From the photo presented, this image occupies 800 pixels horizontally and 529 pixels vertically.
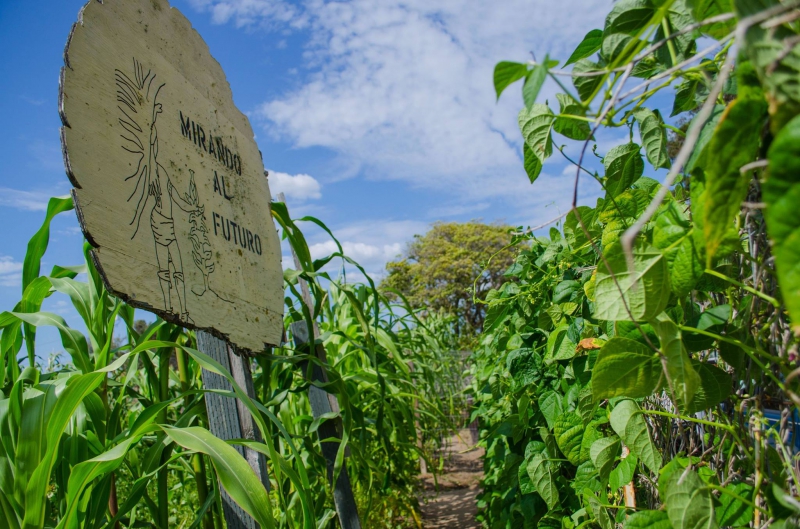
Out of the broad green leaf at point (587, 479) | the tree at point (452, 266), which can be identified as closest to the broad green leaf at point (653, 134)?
the broad green leaf at point (587, 479)

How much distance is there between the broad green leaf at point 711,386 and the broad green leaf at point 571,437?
472mm

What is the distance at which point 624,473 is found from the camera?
31.8 inches

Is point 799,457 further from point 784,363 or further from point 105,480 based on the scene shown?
point 105,480

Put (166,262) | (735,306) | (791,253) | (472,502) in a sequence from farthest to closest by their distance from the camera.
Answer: (472,502)
(166,262)
(735,306)
(791,253)

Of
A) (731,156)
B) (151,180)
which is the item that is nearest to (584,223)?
(731,156)

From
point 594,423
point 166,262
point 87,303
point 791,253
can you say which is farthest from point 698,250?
point 87,303

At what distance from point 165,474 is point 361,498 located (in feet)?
5.34

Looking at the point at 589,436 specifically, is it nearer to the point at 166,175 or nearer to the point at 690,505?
the point at 690,505

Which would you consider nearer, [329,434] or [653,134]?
[653,134]

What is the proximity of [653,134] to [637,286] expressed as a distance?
236mm

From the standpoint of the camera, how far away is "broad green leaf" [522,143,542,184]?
0.61m

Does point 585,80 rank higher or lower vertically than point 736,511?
higher

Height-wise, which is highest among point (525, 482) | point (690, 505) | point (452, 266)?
point (452, 266)

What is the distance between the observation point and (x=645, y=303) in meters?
0.44
